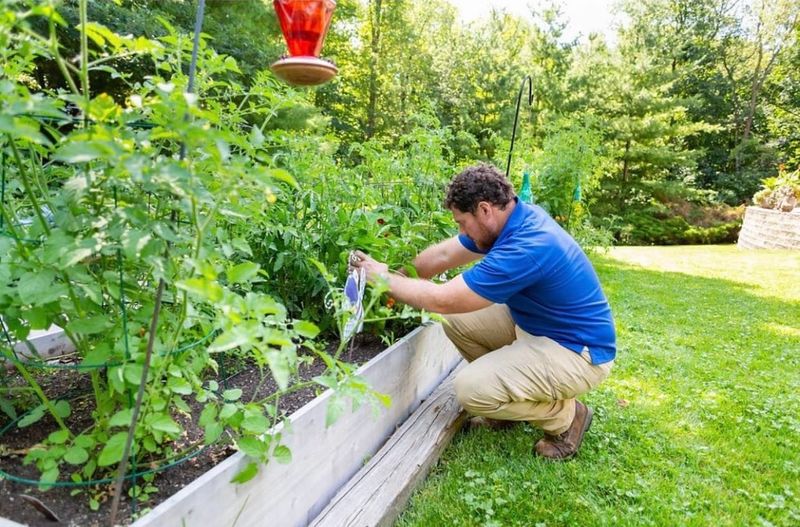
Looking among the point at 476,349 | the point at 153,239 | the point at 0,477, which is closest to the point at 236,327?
the point at 153,239

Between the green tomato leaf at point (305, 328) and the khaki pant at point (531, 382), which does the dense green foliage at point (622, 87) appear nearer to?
the khaki pant at point (531, 382)

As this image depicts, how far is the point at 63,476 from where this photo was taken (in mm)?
1257

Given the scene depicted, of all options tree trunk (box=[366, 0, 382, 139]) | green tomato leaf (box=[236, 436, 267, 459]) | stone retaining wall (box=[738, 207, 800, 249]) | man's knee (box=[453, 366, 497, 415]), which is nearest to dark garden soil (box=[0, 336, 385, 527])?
green tomato leaf (box=[236, 436, 267, 459])

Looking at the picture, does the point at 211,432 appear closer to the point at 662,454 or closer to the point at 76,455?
the point at 76,455

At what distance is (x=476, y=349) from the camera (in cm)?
256

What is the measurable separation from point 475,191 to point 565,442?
1.12 metres

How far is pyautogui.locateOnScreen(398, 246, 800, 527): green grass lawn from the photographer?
1829 mm

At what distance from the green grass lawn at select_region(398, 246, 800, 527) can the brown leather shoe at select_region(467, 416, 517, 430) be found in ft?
0.17

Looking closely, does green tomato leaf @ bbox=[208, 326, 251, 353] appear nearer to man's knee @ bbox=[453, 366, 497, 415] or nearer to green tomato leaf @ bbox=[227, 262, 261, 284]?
green tomato leaf @ bbox=[227, 262, 261, 284]

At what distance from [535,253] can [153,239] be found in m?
1.39

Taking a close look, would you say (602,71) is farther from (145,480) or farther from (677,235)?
(145,480)

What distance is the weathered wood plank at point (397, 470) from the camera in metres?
1.58

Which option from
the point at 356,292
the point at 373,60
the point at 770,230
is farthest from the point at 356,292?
the point at 373,60

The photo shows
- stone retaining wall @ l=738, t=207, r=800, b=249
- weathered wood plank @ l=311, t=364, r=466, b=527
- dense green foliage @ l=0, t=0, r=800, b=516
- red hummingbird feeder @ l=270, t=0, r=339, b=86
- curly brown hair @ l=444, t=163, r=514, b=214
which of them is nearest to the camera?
dense green foliage @ l=0, t=0, r=800, b=516
